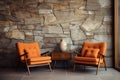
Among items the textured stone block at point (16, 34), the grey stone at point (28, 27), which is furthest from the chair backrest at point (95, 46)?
the textured stone block at point (16, 34)

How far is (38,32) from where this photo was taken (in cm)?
630

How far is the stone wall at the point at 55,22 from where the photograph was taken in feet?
20.4

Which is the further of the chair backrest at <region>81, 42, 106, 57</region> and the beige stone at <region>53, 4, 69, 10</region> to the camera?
the beige stone at <region>53, 4, 69, 10</region>

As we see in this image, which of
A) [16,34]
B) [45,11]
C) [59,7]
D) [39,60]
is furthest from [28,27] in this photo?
[39,60]

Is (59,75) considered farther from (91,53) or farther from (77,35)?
(77,35)

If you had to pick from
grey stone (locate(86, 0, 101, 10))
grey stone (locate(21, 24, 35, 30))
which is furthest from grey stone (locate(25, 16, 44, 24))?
grey stone (locate(86, 0, 101, 10))

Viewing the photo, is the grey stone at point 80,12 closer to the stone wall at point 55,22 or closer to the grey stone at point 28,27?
the stone wall at point 55,22

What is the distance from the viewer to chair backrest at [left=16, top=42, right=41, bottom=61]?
5.72 m

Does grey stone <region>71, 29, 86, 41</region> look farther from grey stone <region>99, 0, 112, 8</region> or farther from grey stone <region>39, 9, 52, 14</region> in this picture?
grey stone <region>99, 0, 112, 8</region>

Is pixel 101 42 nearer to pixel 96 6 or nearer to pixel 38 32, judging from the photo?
pixel 96 6

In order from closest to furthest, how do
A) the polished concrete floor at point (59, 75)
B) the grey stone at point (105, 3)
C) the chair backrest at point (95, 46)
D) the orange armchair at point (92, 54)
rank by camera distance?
the polished concrete floor at point (59, 75) → the orange armchair at point (92, 54) → the chair backrest at point (95, 46) → the grey stone at point (105, 3)

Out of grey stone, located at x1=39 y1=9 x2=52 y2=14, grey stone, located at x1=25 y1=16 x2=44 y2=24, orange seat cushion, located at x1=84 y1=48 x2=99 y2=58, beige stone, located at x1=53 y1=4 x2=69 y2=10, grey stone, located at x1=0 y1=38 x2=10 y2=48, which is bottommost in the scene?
orange seat cushion, located at x1=84 y1=48 x2=99 y2=58

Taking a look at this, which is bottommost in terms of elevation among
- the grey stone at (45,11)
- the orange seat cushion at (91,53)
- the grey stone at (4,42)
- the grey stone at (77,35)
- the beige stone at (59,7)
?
the orange seat cushion at (91,53)

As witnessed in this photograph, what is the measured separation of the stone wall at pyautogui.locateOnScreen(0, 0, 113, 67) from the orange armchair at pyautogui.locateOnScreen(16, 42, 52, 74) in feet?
1.36
